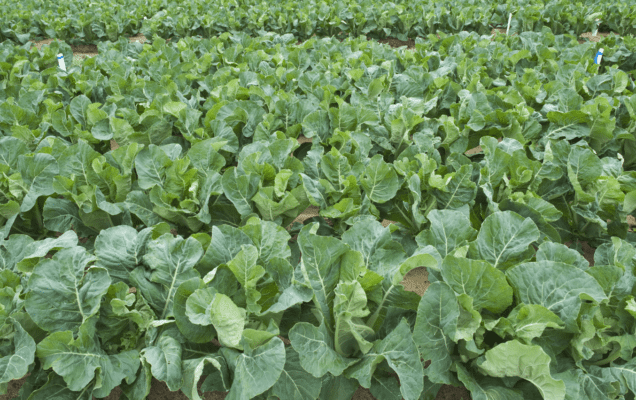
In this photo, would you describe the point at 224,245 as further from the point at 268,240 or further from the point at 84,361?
the point at 84,361

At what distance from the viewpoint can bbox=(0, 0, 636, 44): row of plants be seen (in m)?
8.44

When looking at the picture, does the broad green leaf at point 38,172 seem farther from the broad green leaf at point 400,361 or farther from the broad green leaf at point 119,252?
the broad green leaf at point 400,361

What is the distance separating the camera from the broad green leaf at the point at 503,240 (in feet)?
6.94

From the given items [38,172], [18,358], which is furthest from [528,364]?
[38,172]

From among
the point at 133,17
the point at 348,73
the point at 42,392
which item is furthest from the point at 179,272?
the point at 133,17

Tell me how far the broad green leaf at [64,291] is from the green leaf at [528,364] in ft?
5.60

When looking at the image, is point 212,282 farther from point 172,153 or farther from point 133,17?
point 133,17

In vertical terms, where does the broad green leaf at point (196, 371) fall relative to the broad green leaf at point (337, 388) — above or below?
above

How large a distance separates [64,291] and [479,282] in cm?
185

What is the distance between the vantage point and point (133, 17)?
32.6 feet

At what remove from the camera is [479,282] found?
1881 mm

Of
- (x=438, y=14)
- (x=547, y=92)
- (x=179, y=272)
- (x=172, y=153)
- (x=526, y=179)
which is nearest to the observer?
(x=179, y=272)

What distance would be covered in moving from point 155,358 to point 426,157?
6.58 ft

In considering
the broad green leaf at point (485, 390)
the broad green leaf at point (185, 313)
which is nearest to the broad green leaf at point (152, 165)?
the broad green leaf at point (185, 313)
